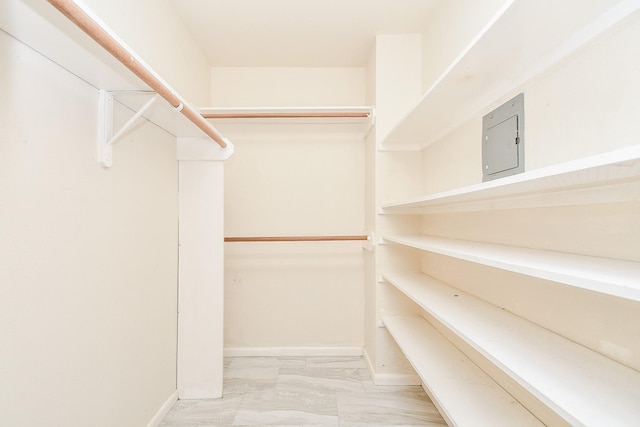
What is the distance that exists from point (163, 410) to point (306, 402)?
2.46 ft

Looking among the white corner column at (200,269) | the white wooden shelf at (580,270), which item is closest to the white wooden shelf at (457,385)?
the white wooden shelf at (580,270)

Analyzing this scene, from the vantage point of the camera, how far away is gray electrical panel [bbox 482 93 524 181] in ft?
3.58

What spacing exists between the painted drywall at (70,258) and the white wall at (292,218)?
88 cm

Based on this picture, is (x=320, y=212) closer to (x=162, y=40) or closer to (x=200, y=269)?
(x=200, y=269)

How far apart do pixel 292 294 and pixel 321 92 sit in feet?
5.23

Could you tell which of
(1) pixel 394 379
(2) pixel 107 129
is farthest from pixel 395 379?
(2) pixel 107 129

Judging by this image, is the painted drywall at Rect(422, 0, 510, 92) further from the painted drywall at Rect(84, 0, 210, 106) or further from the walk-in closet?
the painted drywall at Rect(84, 0, 210, 106)

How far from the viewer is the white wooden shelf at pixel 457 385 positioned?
1008mm

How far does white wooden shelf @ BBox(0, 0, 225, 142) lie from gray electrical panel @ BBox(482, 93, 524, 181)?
1293 mm

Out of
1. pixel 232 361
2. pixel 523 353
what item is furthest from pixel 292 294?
pixel 523 353

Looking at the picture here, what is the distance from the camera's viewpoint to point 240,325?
2.33m

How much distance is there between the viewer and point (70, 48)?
2.76 ft

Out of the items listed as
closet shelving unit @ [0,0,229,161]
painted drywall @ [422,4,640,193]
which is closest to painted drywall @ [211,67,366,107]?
closet shelving unit @ [0,0,229,161]

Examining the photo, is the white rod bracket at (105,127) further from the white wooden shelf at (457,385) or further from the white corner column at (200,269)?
the white wooden shelf at (457,385)
